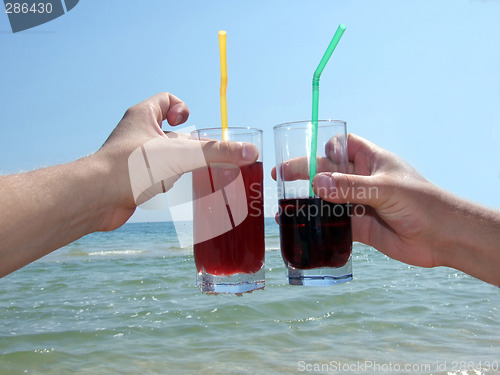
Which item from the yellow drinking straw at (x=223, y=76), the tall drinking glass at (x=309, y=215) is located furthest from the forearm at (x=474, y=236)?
the yellow drinking straw at (x=223, y=76)

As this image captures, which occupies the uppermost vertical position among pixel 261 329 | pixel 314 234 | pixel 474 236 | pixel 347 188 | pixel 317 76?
pixel 317 76

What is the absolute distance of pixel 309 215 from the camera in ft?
8.55

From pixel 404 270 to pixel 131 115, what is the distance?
846cm

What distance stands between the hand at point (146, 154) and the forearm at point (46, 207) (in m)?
0.07

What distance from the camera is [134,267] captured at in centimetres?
1224

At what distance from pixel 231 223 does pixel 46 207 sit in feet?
2.81

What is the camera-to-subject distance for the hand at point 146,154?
245 cm

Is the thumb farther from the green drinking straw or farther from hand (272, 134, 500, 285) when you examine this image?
the green drinking straw

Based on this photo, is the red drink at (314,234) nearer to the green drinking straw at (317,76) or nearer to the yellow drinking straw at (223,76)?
the green drinking straw at (317,76)

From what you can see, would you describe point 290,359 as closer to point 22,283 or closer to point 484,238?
point 484,238

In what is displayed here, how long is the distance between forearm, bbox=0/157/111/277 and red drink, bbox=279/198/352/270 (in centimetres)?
95

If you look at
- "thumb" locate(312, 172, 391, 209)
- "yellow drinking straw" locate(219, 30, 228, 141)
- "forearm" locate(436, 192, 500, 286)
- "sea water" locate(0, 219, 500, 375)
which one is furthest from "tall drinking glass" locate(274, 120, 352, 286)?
"sea water" locate(0, 219, 500, 375)

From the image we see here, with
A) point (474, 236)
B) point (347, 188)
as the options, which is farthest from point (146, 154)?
point (474, 236)

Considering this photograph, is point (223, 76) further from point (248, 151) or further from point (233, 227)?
point (233, 227)
